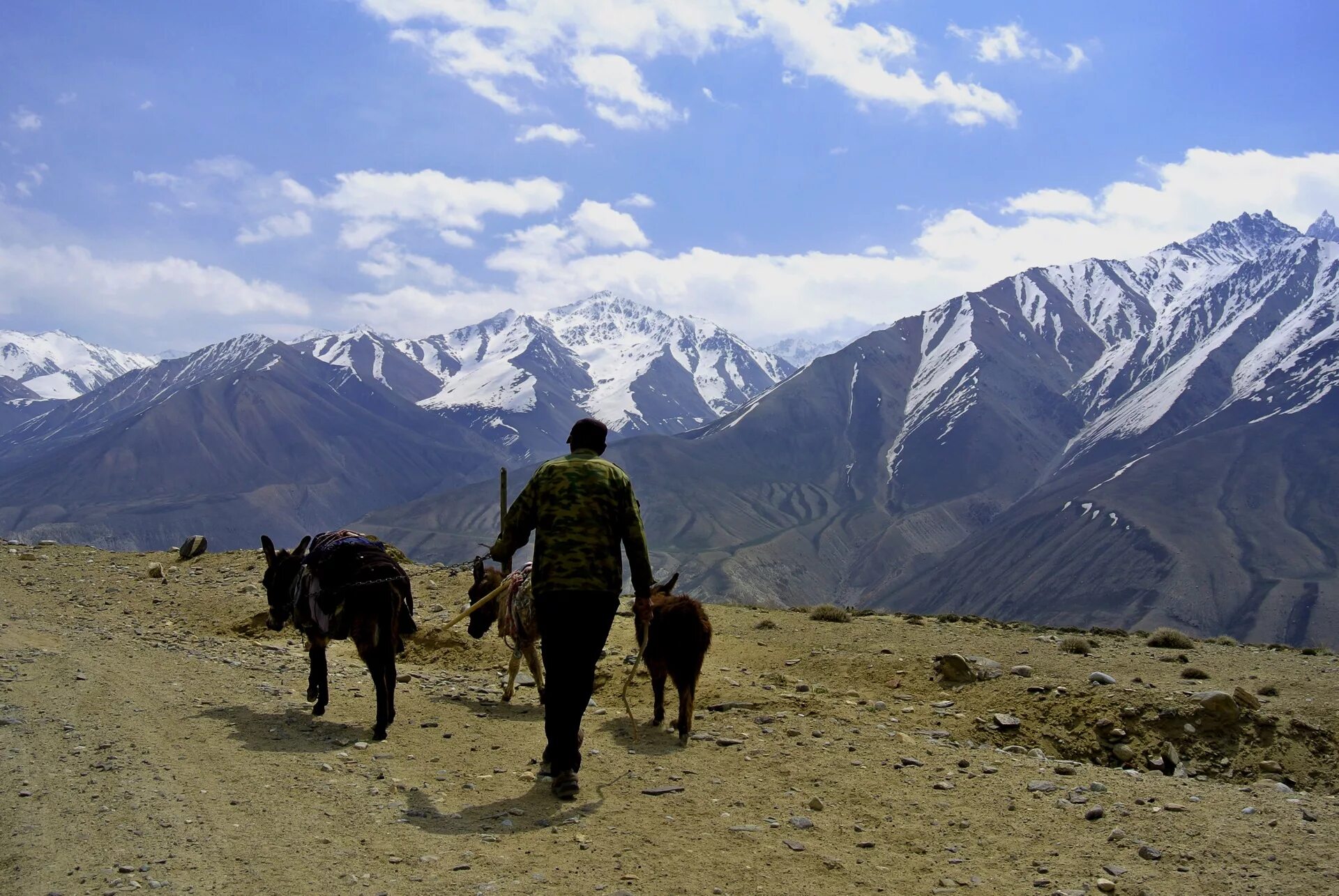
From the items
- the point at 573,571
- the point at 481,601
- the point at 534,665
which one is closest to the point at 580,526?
the point at 573,571

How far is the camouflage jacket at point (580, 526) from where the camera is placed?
777 cm

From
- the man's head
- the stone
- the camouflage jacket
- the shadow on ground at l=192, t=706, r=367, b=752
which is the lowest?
the shadow on ground at l=192, t=706, r=367, b=752

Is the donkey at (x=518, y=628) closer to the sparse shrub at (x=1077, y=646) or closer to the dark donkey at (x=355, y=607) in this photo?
the dark donkey at (x=355, y=607)

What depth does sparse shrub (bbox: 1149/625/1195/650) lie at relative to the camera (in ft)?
58.7

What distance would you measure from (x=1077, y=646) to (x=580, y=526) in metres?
12.1

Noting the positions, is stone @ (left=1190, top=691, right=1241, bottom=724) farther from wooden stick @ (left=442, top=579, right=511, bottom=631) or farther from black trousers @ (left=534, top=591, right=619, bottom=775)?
wooden stick @ (left=442, top=579, right=511, bottom=631)

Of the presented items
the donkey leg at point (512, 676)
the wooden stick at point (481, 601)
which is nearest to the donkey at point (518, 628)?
the donkey leg at point (512, 676)

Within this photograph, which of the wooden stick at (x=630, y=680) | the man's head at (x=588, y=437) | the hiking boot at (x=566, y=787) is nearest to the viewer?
the hiking boot at (x=566, y=787)

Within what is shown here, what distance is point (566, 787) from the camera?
768 centimetres

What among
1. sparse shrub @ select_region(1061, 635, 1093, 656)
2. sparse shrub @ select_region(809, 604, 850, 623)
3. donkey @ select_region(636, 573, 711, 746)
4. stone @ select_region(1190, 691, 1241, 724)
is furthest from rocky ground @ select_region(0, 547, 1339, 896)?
sparse shrub @ select_region(809, 604, 850, 623)

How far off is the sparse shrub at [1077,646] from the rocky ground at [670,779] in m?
1.53

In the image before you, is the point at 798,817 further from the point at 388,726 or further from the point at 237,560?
the point at 237,560

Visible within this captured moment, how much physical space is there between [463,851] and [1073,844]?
4469 millimetres

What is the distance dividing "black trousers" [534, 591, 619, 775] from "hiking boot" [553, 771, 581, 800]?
0.06 m
